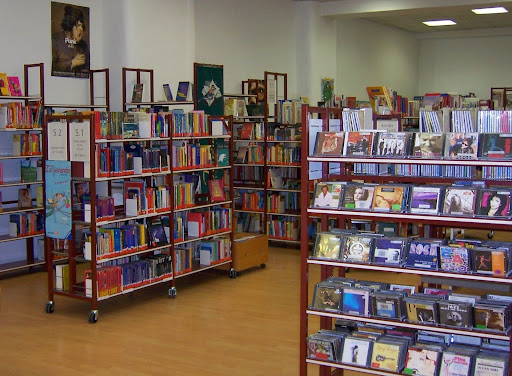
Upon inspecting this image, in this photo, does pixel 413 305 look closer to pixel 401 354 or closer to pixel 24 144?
pixel 401 354

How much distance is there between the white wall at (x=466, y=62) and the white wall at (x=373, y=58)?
400mm

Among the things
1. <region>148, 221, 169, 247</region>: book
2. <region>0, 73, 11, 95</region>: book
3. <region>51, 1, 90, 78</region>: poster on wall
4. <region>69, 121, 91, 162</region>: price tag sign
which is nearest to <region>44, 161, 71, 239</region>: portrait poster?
<region>69, 121, 91, 162</region>: price tag sign

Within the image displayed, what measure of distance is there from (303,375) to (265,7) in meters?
9.92

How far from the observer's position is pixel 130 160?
7242mm

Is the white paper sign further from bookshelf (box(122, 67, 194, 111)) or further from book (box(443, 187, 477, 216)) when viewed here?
book (box(443, 187, 477, 216))

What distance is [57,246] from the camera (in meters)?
8.14

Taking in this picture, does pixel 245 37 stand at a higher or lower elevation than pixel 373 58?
lower

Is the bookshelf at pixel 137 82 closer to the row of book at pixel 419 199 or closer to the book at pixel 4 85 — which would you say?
the book at pixel 4 85

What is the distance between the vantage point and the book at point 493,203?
4000mm

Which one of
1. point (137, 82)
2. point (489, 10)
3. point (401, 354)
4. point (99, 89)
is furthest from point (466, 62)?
point (401, 354)

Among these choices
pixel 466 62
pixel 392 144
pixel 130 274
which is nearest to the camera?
pixel 392 144

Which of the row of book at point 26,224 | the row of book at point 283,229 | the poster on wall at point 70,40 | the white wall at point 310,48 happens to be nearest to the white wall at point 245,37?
the white wall at point 310,48

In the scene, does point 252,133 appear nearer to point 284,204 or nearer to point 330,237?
point 284,204

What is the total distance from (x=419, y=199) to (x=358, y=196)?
1.36 feet
